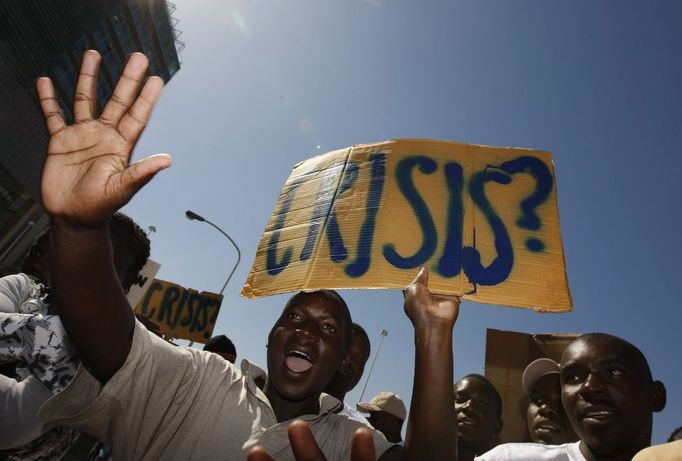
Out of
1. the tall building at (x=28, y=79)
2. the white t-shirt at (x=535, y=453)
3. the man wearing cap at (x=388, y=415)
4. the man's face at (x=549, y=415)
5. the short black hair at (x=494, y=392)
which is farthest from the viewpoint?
the tall building at (x=28, y=79)

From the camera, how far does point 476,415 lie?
11.7ft

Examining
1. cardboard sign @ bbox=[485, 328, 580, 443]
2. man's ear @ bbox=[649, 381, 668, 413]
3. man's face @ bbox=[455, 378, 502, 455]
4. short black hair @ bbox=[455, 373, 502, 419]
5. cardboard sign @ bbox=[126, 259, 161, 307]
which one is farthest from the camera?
cardboard sign @ bbox=[126, 259, 161, 307]

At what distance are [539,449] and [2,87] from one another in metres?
26.9

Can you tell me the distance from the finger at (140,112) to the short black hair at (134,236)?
1159mm

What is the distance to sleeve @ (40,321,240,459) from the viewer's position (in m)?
1.26

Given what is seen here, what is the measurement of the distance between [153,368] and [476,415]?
316 cm

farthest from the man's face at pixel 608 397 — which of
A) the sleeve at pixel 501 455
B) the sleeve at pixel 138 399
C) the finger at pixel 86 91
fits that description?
the finger at pixel 86 91

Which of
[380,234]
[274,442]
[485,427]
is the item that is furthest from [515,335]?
[274,442]

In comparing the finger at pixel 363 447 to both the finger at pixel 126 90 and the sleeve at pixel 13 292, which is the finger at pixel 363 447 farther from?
the sleeve at pixel 13 292

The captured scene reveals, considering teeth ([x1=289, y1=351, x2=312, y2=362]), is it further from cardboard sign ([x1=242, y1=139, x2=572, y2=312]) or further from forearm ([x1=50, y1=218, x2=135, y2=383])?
forearm ([x1=50, y1=218, x2=135, y2=383])

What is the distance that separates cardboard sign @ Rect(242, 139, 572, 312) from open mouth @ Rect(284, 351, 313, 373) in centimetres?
38

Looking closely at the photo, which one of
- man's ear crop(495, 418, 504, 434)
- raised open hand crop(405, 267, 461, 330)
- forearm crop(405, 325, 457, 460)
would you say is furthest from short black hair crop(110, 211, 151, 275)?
man's ear crop(495, 418, 504, 434)

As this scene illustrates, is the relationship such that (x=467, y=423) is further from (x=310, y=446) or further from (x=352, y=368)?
(x=310, y=446)

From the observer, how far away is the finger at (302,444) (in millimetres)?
767
